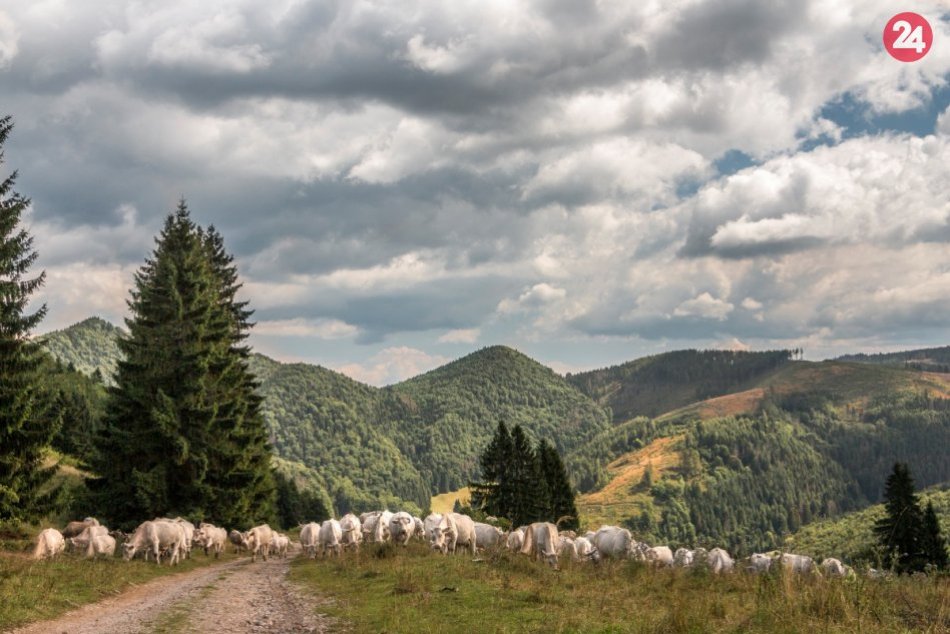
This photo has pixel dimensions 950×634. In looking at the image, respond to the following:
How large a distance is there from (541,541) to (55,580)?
15.9 metres

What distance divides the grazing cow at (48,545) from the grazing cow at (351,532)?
38.5 ft

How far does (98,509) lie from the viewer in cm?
3778

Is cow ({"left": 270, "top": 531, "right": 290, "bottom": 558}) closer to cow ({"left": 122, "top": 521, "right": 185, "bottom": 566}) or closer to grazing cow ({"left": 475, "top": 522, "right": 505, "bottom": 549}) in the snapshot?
cow ({"left": 122, "top": 521, "right": 185, "bottom": 566})

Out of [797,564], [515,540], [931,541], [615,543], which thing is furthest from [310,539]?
[931,541]

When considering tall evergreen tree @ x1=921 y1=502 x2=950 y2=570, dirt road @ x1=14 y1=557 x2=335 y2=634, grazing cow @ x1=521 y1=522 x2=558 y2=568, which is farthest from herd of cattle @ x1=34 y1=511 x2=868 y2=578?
tall evergreen tree @ x1=921 y1=502 x2=950 y2=570

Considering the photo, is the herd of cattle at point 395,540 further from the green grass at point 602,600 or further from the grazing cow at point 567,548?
the green grass at point 602,600

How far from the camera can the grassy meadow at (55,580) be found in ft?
52.6

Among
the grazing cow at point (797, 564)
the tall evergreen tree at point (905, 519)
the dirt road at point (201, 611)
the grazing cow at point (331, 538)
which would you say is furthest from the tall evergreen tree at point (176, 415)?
the tall evergreen tree at point (905, 519)

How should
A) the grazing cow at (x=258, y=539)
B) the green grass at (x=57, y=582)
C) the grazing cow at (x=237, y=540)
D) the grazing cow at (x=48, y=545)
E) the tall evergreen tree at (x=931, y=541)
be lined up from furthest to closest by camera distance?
A: the tall evergreen tree at (x=931, y=541)
the grazing cow at (x=237, y=540)
the grazing cow at (x=258, y=539)
the grazing cow at (x=48, y=545)
the green grass at (x=57, y=582)

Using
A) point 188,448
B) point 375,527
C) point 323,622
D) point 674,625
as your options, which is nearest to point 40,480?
point 188,448

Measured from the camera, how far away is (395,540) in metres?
33.7

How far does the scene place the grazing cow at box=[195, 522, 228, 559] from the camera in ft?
111

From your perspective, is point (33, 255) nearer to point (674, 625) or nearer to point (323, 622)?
point (323, 622)

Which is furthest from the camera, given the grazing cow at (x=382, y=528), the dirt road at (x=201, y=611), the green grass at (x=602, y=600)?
the grazing cow at (x=382, y=528)
